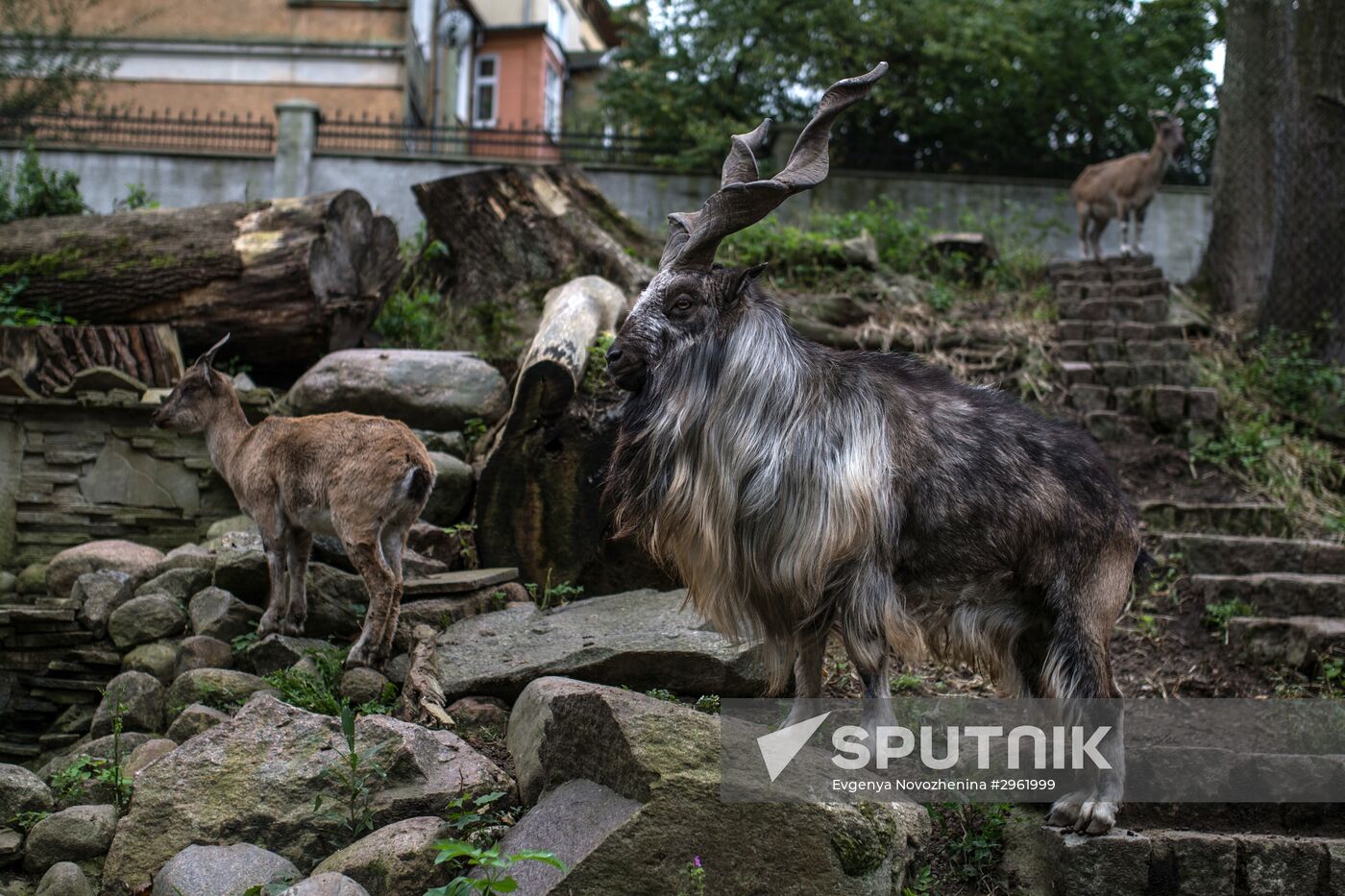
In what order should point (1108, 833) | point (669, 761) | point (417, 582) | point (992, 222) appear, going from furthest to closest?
point (992, 222) < point (417, 582) < point (1108, 833) < point (669, 761)

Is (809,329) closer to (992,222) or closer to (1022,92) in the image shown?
(992,222)

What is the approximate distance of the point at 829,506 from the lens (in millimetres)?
3984

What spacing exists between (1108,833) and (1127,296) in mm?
7725

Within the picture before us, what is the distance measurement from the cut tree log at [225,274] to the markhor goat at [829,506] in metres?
4.85

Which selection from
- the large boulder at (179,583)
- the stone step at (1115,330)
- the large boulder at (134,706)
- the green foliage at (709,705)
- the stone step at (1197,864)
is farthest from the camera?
the stone step at (1115,330)

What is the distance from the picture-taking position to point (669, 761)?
3.64 m

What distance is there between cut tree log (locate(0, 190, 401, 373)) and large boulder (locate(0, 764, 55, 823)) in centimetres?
433

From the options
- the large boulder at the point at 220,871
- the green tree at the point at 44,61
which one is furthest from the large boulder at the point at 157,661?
the green tree at the point at 44,61

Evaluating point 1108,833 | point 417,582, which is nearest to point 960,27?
point 417,582

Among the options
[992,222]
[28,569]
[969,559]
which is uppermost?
[992,222]

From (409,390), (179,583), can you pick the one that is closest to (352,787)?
(179,583)

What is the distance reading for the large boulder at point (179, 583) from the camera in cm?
619

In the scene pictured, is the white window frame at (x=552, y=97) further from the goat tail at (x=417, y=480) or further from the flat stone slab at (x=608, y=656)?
the flat stone slab at (x=608, y=656)

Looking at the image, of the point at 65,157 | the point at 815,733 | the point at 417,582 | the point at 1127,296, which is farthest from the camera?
the point at 65,157
